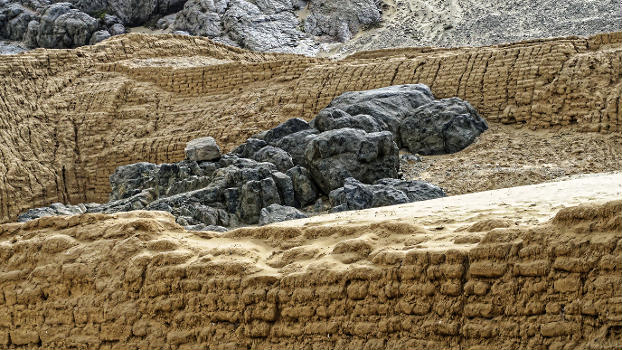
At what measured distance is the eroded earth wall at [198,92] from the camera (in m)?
17.5

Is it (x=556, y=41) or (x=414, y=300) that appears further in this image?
(x=556, y=41)

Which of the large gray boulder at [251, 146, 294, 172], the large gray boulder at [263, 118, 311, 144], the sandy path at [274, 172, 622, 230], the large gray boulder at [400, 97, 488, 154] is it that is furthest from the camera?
the large gray boulder at [263, 118, 311, 144]

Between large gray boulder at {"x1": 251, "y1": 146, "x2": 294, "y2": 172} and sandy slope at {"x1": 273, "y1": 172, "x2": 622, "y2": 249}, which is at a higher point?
sandy slope at {"x1": 273, "y1": 172, "x2": 622, "y2": 249}

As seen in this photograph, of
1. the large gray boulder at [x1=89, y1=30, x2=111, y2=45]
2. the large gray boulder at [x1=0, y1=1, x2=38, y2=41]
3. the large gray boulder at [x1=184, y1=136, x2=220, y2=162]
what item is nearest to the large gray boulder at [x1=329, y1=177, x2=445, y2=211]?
the large gray boulder at [x1=184, y1=136, x2=220, y2=162]

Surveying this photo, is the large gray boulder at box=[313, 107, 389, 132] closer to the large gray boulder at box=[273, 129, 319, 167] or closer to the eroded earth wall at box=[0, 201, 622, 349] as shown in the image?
the large gray boulder at box=[273, 129, 319, 167]

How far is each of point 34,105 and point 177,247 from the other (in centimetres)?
1584

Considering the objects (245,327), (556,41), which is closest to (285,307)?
(245,327)

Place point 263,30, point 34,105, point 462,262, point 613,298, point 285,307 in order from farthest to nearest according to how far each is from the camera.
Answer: point 263,30 → point 34,105 → point 285,307 → point 462,262 → point 613,298

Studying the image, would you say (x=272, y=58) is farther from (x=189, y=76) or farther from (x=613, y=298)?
(x=613, y=298)

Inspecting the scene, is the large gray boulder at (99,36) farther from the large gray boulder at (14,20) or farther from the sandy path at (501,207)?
the sandy path at (501,207)

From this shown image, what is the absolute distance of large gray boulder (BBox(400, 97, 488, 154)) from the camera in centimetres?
1750

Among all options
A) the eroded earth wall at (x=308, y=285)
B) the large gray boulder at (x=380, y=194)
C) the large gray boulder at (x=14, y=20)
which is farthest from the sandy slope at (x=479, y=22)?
the eroded earth wall at (x=308, y=285)

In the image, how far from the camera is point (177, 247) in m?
8.14

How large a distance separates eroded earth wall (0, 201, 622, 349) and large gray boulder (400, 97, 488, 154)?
9457 millimetres
